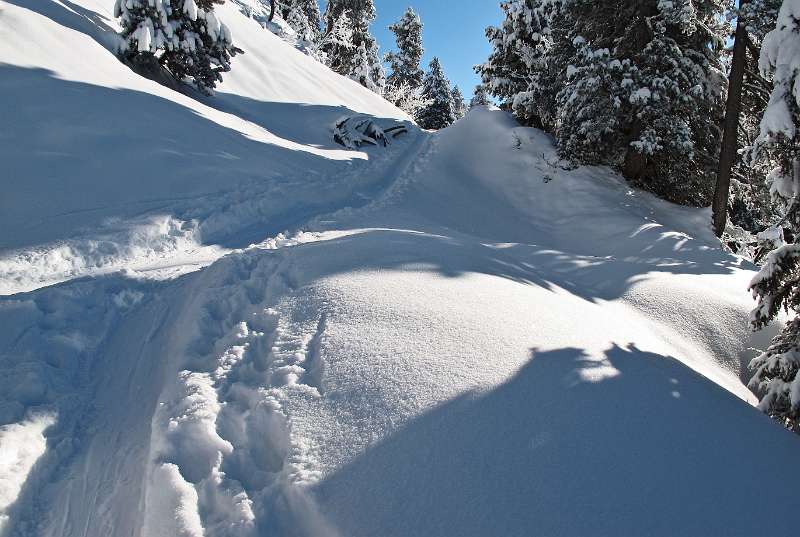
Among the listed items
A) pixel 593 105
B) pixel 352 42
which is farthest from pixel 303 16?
pixel 593 105

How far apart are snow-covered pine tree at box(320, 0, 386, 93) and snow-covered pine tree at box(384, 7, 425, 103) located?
4291 mm

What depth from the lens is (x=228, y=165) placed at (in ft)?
32.8

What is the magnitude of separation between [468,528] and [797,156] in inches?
212

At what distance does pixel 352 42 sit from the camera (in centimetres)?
4356

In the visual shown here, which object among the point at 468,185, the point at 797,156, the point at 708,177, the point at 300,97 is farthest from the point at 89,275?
the point at 300,97

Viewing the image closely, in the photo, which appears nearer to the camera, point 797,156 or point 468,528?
point 468,528

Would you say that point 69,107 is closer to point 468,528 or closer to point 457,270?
point 457,270

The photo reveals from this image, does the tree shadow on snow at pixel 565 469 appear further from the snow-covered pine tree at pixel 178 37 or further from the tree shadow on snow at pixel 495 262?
the snow-covered pine tree at pixel 178 37

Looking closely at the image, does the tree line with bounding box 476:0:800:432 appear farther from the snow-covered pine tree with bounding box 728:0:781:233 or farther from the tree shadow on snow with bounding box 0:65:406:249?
the tree shadow on snow with bounding box 0:65:406:249

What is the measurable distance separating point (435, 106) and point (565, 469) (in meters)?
46.1

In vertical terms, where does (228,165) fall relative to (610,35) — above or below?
below

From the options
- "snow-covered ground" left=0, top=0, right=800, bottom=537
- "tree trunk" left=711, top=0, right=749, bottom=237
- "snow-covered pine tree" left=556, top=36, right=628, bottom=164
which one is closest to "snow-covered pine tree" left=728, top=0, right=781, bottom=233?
"tree trunk" left=711, top=0, right=749, bottom=237

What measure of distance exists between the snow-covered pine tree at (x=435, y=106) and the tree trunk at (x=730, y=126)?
3457 cm

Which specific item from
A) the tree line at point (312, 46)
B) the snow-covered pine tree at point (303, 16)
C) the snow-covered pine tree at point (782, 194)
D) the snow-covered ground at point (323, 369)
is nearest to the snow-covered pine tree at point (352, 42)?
the tree line at point (312, 46)
